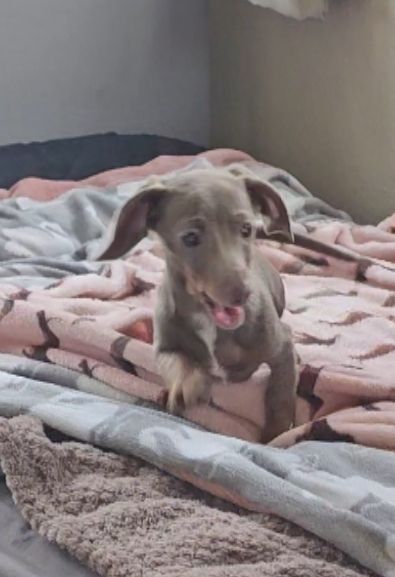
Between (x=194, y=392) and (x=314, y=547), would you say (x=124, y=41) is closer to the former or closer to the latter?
(x=194, y=392)

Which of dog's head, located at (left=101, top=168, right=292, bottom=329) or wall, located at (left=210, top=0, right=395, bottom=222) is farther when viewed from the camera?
wall, located at (left=210, top=0, right=395, bottom=222)

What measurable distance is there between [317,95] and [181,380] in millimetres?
1484

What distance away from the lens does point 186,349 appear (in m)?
1.73

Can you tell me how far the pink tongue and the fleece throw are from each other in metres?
0.23

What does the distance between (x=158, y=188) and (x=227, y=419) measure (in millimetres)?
358

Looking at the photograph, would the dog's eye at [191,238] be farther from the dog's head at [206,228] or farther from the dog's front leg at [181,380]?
the dog's front leg at [181,380]

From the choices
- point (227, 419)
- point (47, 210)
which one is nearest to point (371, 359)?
point (227, 419)

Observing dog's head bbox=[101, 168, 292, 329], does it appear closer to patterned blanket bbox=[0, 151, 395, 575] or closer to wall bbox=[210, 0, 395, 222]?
patterned blanket bbox=[0, 151, 395, 575]

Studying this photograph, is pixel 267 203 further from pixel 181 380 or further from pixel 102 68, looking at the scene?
pixel 102 68

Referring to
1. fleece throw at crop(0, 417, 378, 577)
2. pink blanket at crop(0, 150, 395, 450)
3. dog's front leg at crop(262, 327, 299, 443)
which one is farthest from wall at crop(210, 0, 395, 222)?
fleece throw at crop(0, 417, 378, 577)

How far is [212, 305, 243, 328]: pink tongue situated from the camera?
5.38 feet

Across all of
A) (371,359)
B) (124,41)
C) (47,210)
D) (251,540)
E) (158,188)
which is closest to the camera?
(251,540)

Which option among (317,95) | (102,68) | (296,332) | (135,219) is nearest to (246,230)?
(135,219)

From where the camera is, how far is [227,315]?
64.7 inches
